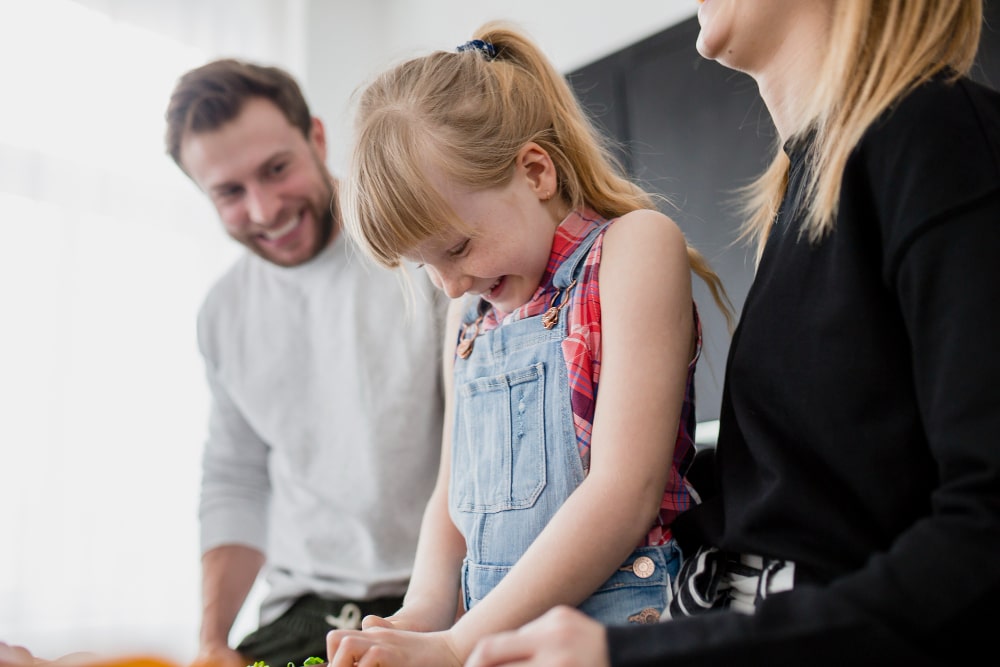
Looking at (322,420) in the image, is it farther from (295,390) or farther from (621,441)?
(621,441)

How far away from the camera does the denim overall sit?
0.71 metres

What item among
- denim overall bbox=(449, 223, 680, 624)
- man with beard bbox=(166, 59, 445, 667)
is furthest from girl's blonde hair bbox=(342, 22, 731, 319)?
man with beard bbox=(166, 59, 445, 667)

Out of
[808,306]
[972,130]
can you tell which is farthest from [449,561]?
[972,130]

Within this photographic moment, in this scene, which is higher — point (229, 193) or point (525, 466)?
point (229, 193)

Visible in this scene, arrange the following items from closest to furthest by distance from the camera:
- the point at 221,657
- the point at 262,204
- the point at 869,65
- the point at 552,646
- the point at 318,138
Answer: the point at 552,646 → the point at 869,65 → the point at 221,657 → the point at 262,204 → the point at 318,138

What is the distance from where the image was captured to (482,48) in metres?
0.90

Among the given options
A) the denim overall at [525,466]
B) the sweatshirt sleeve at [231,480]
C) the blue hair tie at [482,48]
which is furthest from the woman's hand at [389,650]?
the sweatshirt sleeve at [231,480]

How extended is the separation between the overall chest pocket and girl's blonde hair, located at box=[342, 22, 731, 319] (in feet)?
0.52

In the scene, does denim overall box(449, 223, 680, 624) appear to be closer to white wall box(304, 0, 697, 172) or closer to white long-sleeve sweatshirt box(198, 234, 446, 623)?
white long-sleeve sweatshirt box(198, 234, 446, 623)

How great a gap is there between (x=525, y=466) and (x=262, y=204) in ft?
2.74

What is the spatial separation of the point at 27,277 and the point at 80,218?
206mm

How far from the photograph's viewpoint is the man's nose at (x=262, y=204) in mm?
1402

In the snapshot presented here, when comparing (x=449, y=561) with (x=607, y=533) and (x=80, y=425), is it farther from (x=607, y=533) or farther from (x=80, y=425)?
(x=80, y=425)

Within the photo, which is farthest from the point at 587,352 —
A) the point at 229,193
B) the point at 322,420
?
the point at 229,193
